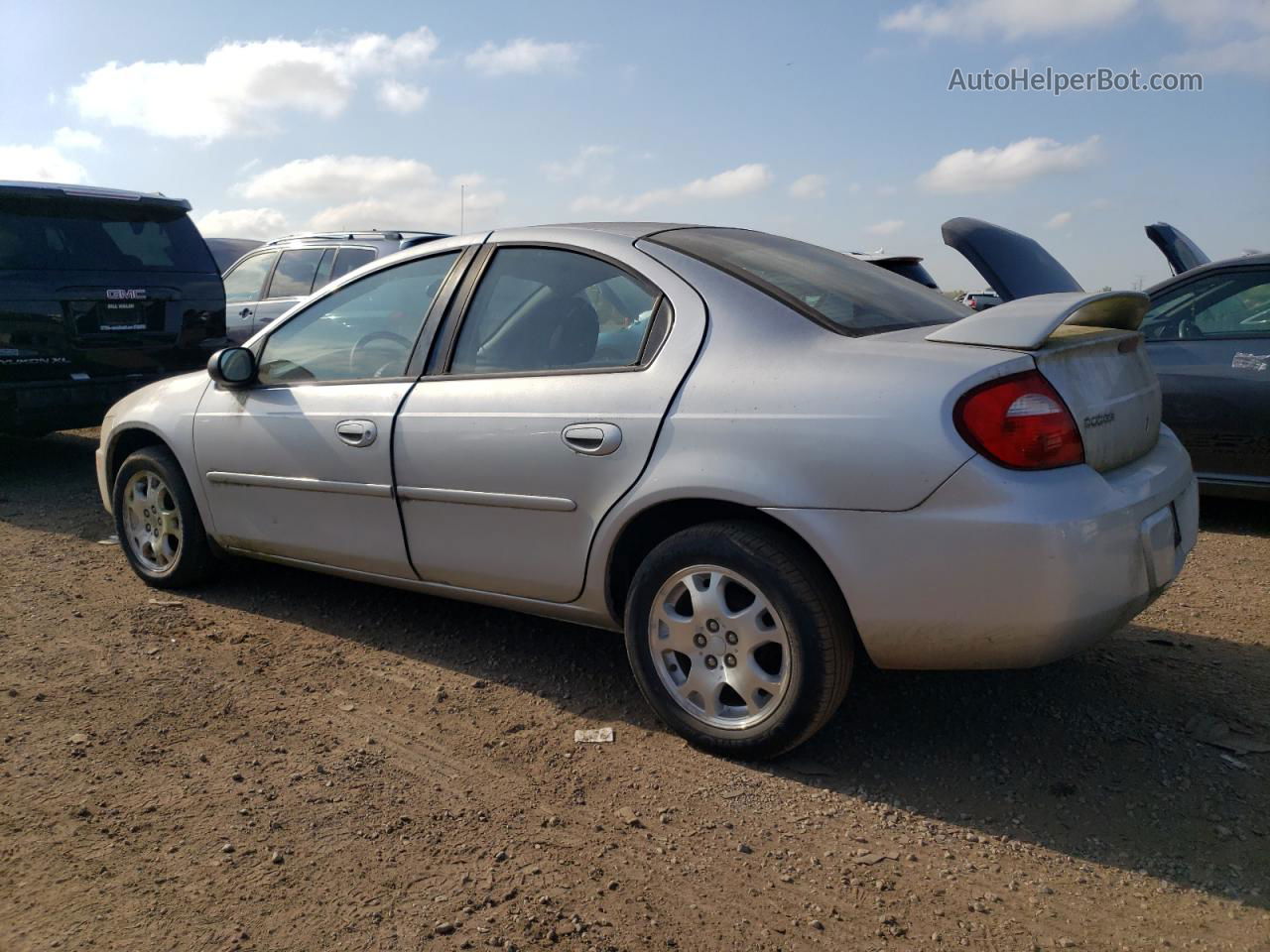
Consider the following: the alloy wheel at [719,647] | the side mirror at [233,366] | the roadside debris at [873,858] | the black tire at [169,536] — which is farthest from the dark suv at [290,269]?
the roadside debris at [873,858]

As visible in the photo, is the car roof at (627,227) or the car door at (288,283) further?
the car door at (288,283)

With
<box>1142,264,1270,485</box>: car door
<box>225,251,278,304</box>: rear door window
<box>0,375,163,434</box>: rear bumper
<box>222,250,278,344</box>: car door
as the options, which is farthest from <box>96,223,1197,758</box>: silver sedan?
<box>225,251,278,304</box>: rear door window

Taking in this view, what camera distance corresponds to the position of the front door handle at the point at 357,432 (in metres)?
3.82

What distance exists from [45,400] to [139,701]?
164 inches

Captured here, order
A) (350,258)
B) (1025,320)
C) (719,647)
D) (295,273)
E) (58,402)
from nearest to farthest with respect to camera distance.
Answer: (1025,320)
(719,647)
(58,402)
(350,258)
(295,273)

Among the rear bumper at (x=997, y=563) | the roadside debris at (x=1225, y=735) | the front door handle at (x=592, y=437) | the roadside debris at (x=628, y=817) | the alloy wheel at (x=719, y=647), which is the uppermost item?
the front door handle at (x=592, y=437)

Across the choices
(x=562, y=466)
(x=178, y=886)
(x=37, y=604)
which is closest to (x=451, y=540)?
(x=562, y=466)

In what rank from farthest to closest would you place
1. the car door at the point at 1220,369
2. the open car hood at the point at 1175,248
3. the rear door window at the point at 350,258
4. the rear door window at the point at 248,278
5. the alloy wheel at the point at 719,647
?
1. the rear door window at the point at 248,278
2. the rear door window at the point at 350,258
3. the open car hood at the point at 1175,248
4. the car door at the point at 1220,369
5. the alloy wheel at the point at 719,647

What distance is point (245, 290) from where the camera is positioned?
1016cm

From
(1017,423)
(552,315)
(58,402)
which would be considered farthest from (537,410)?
(58,402)

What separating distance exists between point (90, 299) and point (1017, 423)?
647 centimetres

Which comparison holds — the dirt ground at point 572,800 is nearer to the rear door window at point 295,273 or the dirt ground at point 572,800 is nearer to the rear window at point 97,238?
the rear window at point 97,238

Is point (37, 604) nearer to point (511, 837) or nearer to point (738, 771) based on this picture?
point (511, 837)

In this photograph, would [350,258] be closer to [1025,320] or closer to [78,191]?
[78,191]
